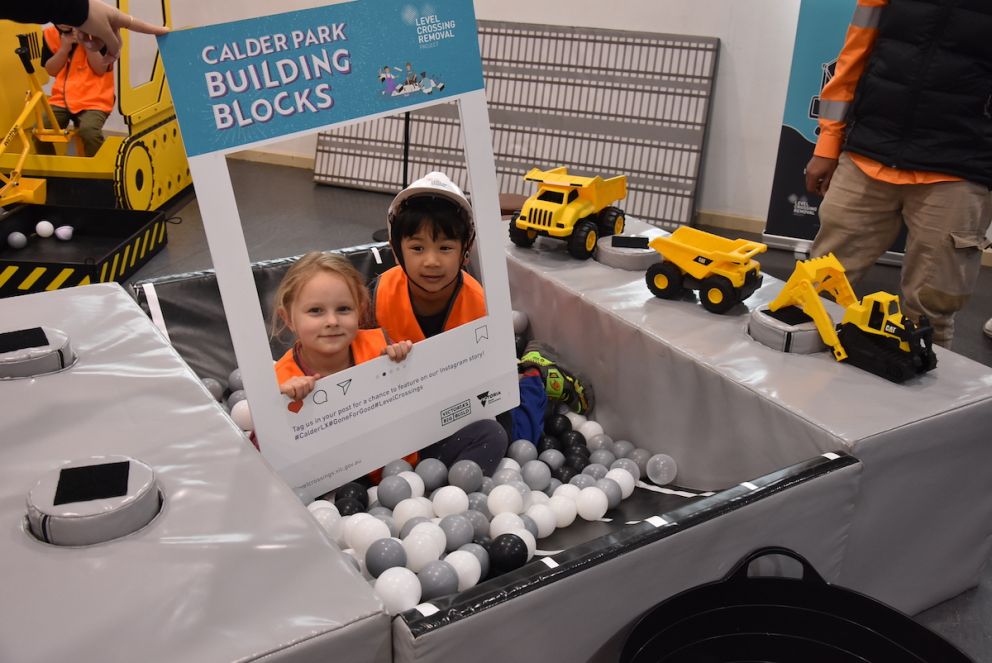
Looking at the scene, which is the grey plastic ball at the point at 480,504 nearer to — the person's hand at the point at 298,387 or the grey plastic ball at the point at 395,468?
the grey plastic ball at the point at 395,468

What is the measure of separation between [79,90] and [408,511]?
3.17 meters

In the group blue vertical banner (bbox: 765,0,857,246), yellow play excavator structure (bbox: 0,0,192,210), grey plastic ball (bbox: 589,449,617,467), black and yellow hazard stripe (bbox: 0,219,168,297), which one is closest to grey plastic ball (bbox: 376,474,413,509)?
grey plastic ball (bbox: 589,449,617,467)

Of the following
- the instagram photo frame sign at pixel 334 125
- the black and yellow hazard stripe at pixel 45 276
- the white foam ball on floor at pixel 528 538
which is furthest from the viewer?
the black and yellow hazard stripe at pixel 45 276

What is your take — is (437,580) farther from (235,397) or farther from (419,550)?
(235,397)

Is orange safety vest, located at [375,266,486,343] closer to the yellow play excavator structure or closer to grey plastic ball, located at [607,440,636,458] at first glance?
grey plastic ball, located at [607,440,636,458]

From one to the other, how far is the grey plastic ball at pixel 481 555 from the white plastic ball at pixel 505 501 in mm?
194

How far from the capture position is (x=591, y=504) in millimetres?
1651

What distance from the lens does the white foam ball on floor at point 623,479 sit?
1753mm

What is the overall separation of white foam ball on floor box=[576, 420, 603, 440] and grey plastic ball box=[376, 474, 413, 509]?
0.55 m

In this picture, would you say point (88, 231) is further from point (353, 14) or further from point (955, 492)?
point (955, 492)

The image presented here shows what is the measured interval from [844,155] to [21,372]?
1.96 metres

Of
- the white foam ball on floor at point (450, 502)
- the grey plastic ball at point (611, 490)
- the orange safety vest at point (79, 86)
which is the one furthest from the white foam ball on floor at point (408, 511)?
the orange safety vest at point (79, 86)

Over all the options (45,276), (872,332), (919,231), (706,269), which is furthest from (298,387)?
(45,276)

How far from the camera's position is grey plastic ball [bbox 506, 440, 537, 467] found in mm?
1813
